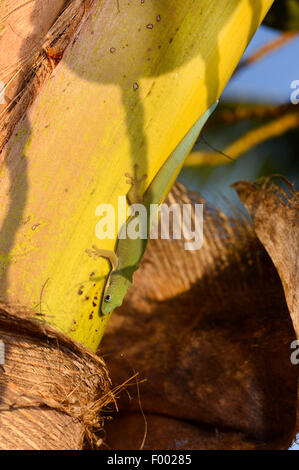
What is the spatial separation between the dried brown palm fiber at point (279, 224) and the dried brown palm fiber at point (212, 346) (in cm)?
28

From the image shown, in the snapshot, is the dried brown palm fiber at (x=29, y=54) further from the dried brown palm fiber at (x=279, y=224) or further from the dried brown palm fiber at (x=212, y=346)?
the dried brown palm fiber at (x=212, y=346)

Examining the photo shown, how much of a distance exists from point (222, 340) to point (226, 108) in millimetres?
926

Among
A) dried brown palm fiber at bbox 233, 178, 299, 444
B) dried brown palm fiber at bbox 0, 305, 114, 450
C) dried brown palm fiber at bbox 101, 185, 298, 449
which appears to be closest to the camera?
dried brown palm fiber at bbox 0, 305, 114, 450

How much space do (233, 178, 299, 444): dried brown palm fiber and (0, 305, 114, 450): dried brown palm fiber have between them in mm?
419

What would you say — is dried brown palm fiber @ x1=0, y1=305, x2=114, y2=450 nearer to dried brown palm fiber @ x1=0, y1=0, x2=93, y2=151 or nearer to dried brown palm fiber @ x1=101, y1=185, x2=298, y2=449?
dried brown palm fiber @ x1=0, y1=0, x2=93, y2=151

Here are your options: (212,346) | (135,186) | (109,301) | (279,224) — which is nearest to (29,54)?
(135,186)

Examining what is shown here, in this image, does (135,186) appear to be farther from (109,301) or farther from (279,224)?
(279,224)

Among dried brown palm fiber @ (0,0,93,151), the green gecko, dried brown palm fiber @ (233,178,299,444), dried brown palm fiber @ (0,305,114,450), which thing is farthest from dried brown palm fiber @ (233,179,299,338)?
dried brown palm fiber @ (0,0,93,151)

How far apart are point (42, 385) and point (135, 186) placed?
0.34 meters

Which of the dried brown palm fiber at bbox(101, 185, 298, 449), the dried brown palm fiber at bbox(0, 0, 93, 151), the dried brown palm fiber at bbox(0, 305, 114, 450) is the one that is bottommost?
the dried brown palm fiber at bbox(101, 185, 298, 449)

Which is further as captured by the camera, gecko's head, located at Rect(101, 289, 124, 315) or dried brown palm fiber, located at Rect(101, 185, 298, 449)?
dried brown palm fiber, located at Rect(101, 185, 298, 449)

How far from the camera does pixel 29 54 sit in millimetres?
794

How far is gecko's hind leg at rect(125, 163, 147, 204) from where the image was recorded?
0.78 meters

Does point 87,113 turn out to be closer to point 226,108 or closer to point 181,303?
point 181,303
